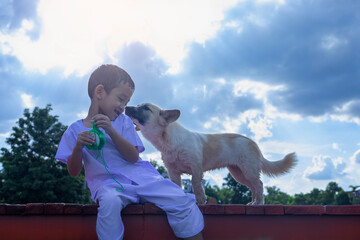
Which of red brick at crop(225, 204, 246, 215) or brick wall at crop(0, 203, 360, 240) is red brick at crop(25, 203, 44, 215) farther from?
red brick at crop(225, 204, 246, 215)

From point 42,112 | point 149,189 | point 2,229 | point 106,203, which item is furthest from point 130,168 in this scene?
point 42,112

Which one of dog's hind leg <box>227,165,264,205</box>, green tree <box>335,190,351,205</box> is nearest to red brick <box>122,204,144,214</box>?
dog's hind leg <box>227,165,264,205</box>

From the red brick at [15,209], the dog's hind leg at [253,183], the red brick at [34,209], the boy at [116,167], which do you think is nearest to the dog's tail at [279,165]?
the dog's hind leg at [253,183]

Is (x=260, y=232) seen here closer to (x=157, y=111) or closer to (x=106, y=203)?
(x=106, y=203)

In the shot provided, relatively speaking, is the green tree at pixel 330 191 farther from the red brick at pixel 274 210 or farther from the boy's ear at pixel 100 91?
the boy's ear at pixel 100 91

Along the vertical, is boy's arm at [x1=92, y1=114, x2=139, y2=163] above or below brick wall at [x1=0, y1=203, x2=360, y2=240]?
above

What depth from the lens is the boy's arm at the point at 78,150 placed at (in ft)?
9.55

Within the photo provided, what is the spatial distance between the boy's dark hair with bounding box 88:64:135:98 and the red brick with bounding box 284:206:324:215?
2032 millimetres

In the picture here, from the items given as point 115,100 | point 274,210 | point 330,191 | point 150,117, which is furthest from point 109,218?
point 330,191

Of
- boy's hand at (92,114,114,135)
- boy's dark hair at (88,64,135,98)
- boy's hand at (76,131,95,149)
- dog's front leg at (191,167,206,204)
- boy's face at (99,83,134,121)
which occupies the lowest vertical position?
dog's front leg at (191,167,206,204)

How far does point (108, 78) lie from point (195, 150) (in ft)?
8.05

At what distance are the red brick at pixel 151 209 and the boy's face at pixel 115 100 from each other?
956mm

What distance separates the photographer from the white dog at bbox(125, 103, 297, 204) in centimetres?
529

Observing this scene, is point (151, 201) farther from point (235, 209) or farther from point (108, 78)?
point (108, 78)
